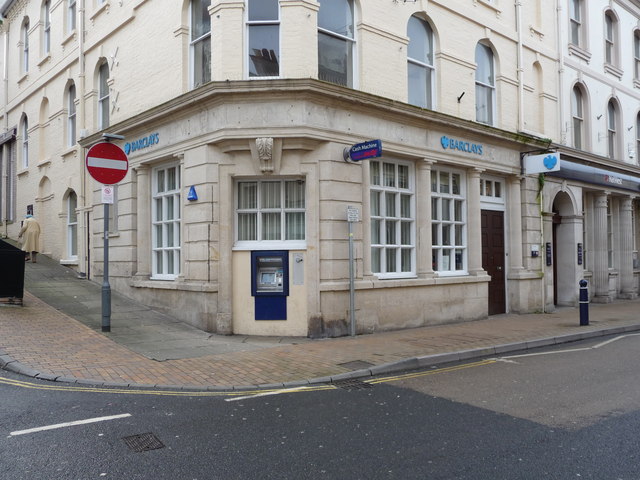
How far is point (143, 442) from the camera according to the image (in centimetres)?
455

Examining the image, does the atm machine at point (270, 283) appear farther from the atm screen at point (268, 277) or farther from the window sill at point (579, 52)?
the window sill at point (579, 52)

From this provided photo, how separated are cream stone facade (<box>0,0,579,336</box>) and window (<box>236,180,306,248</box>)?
0.03m

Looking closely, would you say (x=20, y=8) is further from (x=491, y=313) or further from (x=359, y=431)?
(x=359, y=431)

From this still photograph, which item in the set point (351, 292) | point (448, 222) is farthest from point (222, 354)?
point (448, 222)

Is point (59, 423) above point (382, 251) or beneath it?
beneath

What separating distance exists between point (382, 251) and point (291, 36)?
16.3ft

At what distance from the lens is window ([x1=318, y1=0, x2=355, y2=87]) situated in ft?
35.7

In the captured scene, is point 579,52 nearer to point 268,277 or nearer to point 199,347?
point 268,277

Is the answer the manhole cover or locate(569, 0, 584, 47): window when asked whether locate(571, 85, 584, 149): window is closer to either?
locate(569, 0, 584, 47): window

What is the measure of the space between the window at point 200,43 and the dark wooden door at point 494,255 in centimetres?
815

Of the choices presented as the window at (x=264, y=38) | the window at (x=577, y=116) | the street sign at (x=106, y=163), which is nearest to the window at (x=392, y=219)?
the window at (x=264, y=38)

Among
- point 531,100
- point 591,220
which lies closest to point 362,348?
point 531,100

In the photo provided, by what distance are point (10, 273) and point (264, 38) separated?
7303 millimetres

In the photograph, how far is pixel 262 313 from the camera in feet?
34.0
